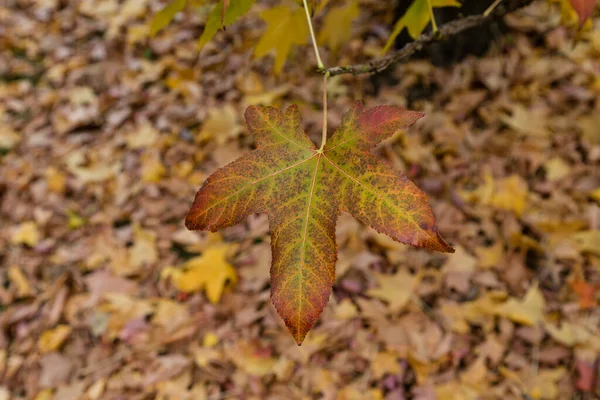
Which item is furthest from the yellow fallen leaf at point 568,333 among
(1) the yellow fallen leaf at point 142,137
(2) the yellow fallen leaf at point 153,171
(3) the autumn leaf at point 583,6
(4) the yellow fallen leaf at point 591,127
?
(1) the yellow fallen leaf at point 142,137

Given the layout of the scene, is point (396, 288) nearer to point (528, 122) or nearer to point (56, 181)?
point (528, 122)

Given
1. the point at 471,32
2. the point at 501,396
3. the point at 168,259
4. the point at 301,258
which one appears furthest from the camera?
the point at 471,32

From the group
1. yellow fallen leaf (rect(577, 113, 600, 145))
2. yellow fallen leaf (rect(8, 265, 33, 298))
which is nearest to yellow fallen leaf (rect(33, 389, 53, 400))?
yellow fallen leaf (rect(8, 265, 33, 298))

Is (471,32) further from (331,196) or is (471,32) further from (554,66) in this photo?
(331,196)

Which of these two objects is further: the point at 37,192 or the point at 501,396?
the point at 37,192

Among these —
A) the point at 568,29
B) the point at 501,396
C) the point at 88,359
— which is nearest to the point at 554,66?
the point at 568,29

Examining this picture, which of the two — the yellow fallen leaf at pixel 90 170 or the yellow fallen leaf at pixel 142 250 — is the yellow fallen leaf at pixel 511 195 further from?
the yellow fallen leaf at pixel 90 170
